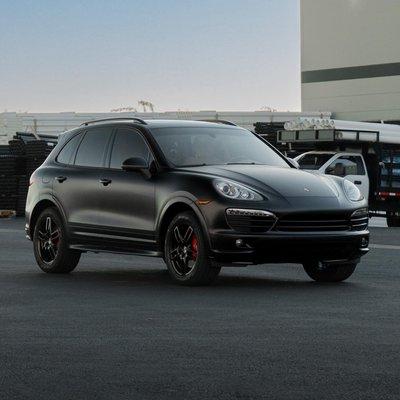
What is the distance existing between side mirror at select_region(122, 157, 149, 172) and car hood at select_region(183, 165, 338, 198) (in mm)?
545

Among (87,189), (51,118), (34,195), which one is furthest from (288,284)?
(51,118)

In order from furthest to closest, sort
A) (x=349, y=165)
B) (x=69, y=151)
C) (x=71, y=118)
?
(x=71, y=118) < (x=349, y=165) < (x=69, y=151)

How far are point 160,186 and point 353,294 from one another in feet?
7.71

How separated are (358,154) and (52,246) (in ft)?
58.4

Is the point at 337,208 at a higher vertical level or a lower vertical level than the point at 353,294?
higher

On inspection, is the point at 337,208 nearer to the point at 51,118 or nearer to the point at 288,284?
the point at 288,284

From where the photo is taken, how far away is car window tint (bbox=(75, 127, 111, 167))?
14438 mm

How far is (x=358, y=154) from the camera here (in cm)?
3155

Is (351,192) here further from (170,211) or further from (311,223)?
(170,211)

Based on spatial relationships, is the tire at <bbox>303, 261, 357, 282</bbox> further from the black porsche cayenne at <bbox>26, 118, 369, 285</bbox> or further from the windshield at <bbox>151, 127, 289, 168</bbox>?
the windshield at <bbox>151, 127, 289, 168</bbox>

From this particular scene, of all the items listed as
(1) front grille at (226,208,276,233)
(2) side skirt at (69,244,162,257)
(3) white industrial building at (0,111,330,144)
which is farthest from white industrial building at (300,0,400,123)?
(1) front grille at (226,208,276,233)

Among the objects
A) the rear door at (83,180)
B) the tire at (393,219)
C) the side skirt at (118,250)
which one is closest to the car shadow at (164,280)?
the side skirt at (118,250)

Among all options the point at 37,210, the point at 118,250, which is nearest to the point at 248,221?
the point at 118,250

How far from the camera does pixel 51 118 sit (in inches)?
2185
